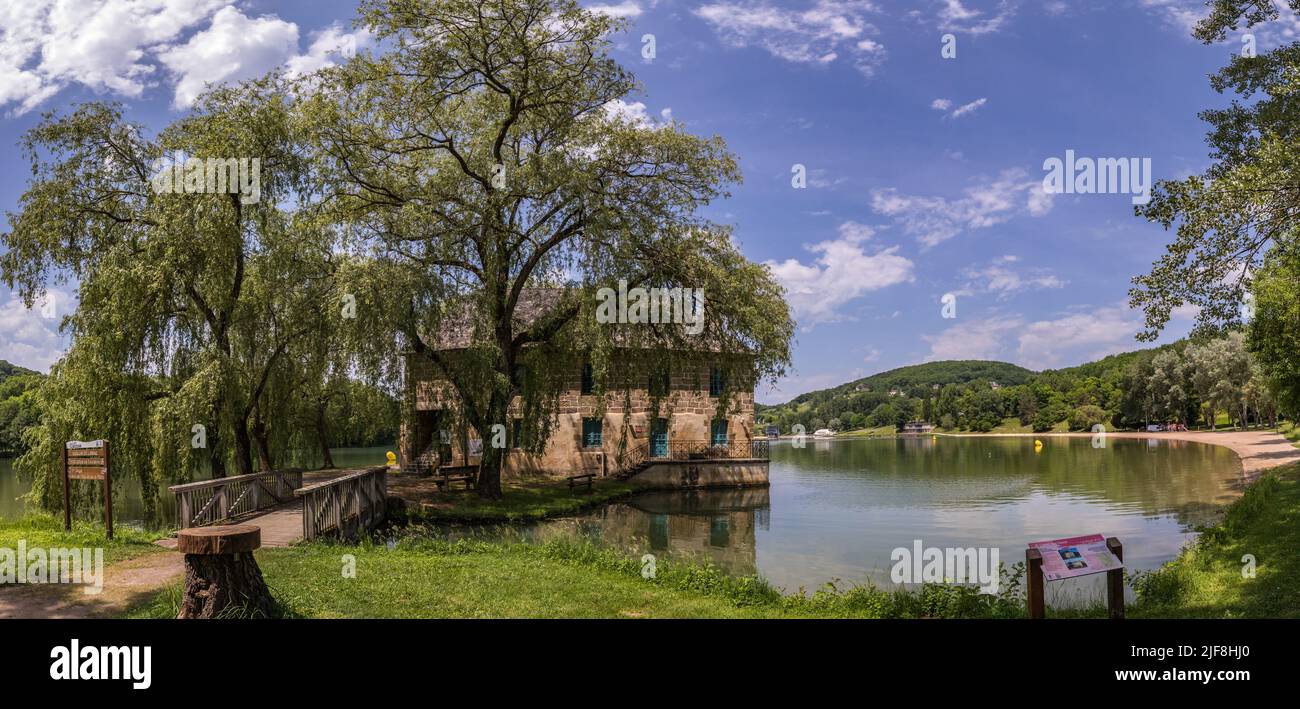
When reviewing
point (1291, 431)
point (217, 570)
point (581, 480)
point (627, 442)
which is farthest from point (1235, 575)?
point (1291, 431)

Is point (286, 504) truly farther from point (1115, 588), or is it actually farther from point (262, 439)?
point (1115, 588)

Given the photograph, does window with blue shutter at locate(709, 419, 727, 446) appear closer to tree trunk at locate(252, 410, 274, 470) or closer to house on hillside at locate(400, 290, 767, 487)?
house on hillside at locate(400, 290, 767, 487)

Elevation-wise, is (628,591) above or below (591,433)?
below

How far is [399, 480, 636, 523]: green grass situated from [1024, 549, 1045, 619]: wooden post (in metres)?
14.5

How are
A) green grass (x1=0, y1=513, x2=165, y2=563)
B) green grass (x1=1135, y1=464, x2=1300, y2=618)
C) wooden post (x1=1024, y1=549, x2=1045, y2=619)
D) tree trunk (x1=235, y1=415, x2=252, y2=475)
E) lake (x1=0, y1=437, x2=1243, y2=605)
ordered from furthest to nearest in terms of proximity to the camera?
tree trunk (x1=235, y1=415, x2=252, y2=475) → lake (x1=0, y1=437, x2=1243, y2=605) → green grass (x1=0, y1=513, x2=165, y2=563) → green grass (x1=1135, y1=464, x2=1300, y2=618) → wooden post (x1=1024, y1=549, x2=1045, y2=619)

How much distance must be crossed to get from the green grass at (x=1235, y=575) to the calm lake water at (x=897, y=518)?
99cm

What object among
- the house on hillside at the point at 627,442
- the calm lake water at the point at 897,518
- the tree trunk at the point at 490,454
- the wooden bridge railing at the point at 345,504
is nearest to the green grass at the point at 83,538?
the wooden bridge railing at the point at 345,504

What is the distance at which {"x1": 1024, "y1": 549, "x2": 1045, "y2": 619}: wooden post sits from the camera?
620 centimetres

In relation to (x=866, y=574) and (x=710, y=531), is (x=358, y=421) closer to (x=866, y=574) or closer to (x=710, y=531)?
(x=710, y=531)

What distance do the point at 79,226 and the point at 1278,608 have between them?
22.2 metres

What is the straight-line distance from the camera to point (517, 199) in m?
19.2

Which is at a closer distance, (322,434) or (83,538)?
(83,538)

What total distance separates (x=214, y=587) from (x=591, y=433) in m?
23.3

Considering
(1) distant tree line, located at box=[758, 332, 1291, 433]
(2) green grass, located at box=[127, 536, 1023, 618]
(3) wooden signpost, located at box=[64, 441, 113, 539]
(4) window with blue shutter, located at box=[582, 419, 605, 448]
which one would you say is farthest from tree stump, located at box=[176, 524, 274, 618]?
(1) distant tree line, located at box=[758, 332, 1291, 433]
